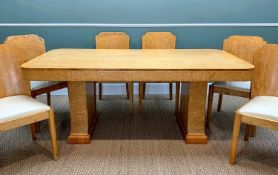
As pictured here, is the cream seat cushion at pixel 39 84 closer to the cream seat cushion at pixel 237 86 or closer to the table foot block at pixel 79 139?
the table foot block at pixel 79 139

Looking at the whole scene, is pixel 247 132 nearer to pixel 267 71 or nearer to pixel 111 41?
pixel 267 71

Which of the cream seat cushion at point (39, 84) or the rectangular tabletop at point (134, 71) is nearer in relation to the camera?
the rectangular tabletop at point (134, 71)

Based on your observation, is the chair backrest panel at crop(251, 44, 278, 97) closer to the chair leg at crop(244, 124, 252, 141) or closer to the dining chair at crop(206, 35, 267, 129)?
the dining chair at crop(206, 35, 267, 129)

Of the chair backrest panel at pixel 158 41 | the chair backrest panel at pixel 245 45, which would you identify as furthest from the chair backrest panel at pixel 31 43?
the chair backrest panel at pixel 245 45

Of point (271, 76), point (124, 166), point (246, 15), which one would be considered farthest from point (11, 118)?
point (246, 15)

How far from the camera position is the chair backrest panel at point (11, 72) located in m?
1.98

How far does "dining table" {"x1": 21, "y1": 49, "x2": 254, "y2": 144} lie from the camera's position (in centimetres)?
179

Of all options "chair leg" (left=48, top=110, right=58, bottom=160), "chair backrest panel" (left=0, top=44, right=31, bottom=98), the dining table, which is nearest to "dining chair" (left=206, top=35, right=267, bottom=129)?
the dining table

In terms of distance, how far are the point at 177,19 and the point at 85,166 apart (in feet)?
7.24

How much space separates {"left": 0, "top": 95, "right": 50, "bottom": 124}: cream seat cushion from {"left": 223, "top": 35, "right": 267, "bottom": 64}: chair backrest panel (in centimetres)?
183

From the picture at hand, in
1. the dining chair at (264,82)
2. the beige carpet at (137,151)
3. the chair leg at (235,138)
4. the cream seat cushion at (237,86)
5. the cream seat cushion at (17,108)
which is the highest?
the dining chair at (264,82)

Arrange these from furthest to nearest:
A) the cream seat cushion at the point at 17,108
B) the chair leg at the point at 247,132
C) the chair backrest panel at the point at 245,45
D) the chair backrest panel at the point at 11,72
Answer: the chair backrest panel at the point at 245,45, the chair leg at the point at 247,132, the chair backrest panel at the point at 11,72, the cream seat cushion at the point at 17,108

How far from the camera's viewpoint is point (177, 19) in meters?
3.35

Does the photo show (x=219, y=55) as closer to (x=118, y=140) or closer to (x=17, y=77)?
(x=118, y=140)
